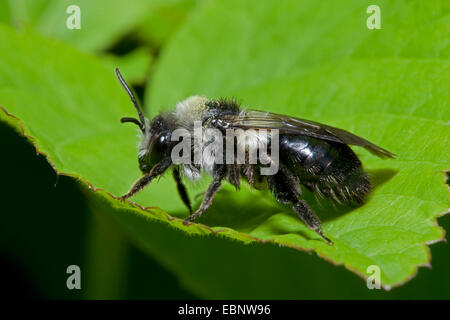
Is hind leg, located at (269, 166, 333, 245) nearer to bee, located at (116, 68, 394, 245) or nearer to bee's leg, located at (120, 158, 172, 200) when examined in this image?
bee, located at (116, 68, 394, 245)

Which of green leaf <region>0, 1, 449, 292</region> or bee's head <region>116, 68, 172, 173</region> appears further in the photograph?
bee's head <region>116, 68, 172, 173</region>

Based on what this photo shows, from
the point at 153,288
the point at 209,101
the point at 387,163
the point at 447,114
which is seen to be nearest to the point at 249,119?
the point at 209,101

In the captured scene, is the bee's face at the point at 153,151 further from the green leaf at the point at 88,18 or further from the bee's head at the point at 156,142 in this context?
the green leaf at the point at 88,18

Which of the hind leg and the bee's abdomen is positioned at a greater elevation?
the bee's abdomen

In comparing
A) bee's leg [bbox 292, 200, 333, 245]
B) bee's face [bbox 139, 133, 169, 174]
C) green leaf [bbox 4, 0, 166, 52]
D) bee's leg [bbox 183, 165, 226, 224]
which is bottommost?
bee's leg [bbox 292, 200, 333, 245]

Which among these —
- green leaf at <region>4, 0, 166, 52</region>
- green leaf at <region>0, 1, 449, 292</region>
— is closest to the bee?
green leaf at <region>0, 1, 449, 292</region>

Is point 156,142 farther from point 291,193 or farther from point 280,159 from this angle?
A: point 291,193

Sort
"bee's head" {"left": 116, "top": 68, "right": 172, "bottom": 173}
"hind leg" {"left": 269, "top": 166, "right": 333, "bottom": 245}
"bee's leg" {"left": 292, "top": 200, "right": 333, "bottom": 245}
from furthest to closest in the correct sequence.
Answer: "bee's head" {"left": 116, "top": 68, "right": 172, "bottom": 173} < "hind leg" {"left": 269, "top": 166, "right": 333, "bottom": 245} < "bee's leg" {"left": 292, "top": 200, "right": 333, "bottom": 245}
